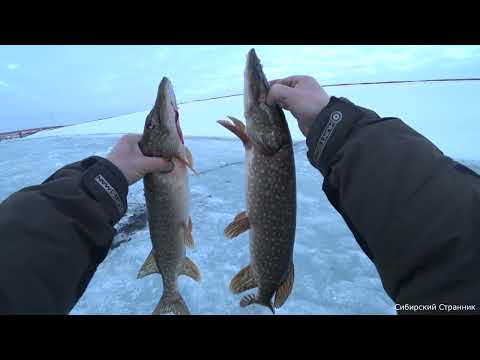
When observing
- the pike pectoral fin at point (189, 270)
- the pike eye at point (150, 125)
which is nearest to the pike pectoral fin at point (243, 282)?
the pike pectoral fin at point (189, 270)

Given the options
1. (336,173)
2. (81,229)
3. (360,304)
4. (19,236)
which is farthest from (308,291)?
(19,236)

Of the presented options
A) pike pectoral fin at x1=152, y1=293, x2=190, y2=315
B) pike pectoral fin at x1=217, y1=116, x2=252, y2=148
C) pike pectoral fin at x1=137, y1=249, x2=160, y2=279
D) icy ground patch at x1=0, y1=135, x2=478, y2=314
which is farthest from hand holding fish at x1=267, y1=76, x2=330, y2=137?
icy ground patch at x1=0, y1=135, x2=478, y2=314

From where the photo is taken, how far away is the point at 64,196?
1357 millimetres

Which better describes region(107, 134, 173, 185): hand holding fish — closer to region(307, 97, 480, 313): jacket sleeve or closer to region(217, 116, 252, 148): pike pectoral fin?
region(217, 116, 252, 148): pike pectoral fin

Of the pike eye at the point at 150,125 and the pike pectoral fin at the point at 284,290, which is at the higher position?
the pike eye at the point at 150,125

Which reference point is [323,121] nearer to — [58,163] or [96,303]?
[96,303]

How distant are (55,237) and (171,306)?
1084 mm

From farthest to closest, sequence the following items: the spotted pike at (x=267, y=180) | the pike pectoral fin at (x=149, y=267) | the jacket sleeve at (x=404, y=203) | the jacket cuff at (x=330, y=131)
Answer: the pike pectoral fin at (x=149, y=267) → the spotted pike at (x=267, y=180) → the jacket cuff at (x=330, y=131) → the jacket sleeve at (x=404, y=203)

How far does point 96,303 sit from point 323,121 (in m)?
2.34

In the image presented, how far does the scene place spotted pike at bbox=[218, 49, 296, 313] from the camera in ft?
5.50

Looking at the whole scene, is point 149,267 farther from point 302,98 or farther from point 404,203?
point 404,203

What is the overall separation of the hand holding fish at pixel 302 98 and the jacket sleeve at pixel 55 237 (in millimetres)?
959

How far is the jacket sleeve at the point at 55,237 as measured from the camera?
1074mm

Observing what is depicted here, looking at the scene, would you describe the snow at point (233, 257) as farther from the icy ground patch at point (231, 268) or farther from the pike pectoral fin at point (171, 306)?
the pike pectoral fin at point (171, 306)
